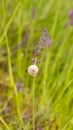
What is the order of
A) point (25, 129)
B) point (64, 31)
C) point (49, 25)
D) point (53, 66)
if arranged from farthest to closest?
point (64, 31)
point (49, 25)
point (53, 66)
point (25, 129)

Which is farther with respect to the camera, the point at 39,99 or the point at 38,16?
the point at 38,16

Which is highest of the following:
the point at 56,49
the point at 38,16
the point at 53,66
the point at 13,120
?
the point at 38,16

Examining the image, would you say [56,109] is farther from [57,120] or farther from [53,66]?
[53,66]

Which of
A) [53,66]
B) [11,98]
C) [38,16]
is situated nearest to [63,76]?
[53,66]

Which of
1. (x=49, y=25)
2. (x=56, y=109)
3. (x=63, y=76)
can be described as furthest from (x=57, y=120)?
(x=49, y=25)

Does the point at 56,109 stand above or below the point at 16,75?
below

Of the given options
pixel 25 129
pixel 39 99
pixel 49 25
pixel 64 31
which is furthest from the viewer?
pixel 64 31

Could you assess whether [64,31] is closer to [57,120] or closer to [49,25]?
[49,25]
